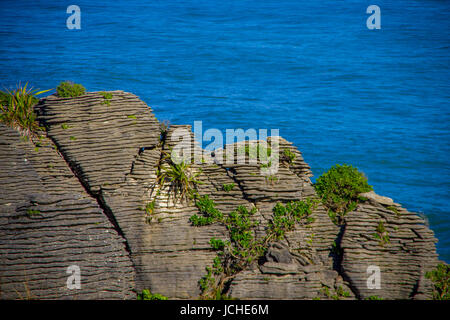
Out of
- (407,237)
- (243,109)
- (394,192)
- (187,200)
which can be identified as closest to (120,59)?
(243,109)

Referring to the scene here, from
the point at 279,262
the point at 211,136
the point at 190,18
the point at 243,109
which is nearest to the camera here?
the point at 279,262

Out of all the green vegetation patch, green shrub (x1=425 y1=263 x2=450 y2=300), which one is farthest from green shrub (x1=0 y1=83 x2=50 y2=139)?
green shrub (x1=425 y1=263 x2=450 y2=300)

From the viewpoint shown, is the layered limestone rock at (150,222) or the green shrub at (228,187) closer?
the layered limestone rock at (150,222)

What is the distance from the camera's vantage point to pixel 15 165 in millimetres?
14805

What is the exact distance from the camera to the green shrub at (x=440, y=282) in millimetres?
→ 14312

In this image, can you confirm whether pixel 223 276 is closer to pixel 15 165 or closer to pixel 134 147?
pixel 134 147

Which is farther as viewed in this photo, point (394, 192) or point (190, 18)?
point (190, 18)

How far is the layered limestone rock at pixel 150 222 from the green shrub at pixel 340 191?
1.92 ft

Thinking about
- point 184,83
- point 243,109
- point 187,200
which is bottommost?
point 187,200

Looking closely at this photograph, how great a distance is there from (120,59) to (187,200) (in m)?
39.5

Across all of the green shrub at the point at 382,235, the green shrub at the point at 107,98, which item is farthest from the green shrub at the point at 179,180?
the green shrub at the point at 382,235

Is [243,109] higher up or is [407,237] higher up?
[243,109]
